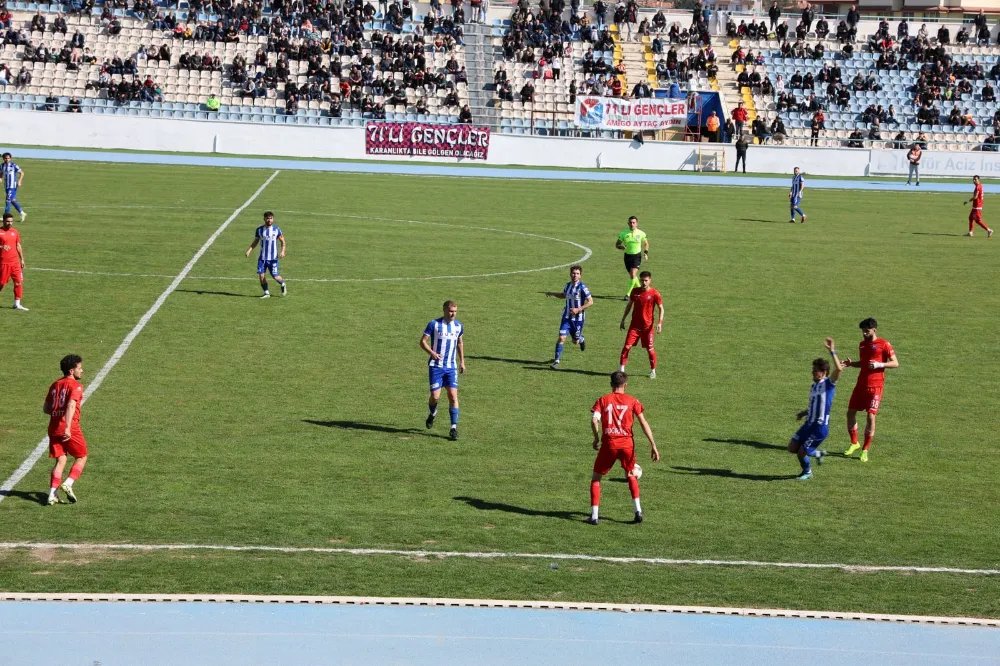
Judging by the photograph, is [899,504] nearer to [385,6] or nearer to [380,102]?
[380,102]

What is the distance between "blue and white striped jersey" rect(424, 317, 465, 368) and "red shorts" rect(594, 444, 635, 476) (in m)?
4.05

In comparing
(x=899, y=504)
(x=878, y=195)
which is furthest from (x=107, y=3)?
Answer: (x=899, y=504)

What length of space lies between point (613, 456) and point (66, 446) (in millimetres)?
6218

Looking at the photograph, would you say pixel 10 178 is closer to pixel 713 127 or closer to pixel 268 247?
pixel 268 247

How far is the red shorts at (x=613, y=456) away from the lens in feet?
46.6

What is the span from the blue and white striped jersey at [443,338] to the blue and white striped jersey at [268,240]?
998 centimetres

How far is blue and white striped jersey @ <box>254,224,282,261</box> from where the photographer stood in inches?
1059

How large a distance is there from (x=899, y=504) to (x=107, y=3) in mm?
63540

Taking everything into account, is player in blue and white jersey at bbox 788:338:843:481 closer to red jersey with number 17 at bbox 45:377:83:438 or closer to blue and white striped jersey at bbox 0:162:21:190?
red jersey with number 17 at bbox 45:377:83:438

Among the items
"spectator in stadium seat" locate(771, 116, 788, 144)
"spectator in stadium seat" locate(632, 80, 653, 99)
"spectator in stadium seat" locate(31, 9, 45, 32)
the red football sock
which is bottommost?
the red football sock

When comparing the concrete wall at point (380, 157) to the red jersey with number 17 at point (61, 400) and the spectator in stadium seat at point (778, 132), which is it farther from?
the red jersey with number 17 at point (61, 400)

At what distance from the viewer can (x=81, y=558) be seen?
12953 millimetres

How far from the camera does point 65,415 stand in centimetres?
1415

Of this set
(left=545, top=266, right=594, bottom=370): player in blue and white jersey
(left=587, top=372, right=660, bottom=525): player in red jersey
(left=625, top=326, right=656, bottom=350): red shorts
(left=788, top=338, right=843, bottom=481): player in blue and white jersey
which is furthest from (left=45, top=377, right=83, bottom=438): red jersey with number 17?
(left=625, top=326, right=656, bottom=350): red shorts
